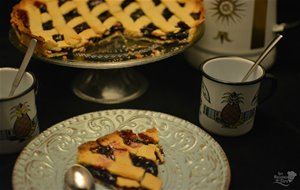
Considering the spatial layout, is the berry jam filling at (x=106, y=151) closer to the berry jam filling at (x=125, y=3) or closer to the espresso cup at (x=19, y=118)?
the espresso cup at (x=19, y=118)

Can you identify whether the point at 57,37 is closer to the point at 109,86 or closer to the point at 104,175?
the point at 109,86

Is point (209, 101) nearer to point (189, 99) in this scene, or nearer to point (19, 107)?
point (189, 99)

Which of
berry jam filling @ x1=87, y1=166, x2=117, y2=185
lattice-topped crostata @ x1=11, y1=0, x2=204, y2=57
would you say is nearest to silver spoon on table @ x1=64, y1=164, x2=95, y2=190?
berry jam filling @ x1=87, y1=166, x2=117, y2=185

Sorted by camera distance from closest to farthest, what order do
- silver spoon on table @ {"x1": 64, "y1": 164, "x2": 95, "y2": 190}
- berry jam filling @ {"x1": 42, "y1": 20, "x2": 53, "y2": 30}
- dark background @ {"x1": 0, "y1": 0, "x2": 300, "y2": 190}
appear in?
silver spoon on table @ {"x1": 64, "y1": 164, "x2": 95, "y2": 190} < dark background @ {"x1": 0, "y1": 0, "x2": 300, "y2": 190} < berry jam filling @ {"x1": 42, "y1": 20, "x2": 53, "y2": 30}

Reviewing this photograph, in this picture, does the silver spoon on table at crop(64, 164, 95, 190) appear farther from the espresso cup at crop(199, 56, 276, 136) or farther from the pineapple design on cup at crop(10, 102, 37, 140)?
the espresso cup at crop(199, 56, 276, 136)

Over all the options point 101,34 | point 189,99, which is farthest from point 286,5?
point 101,34
